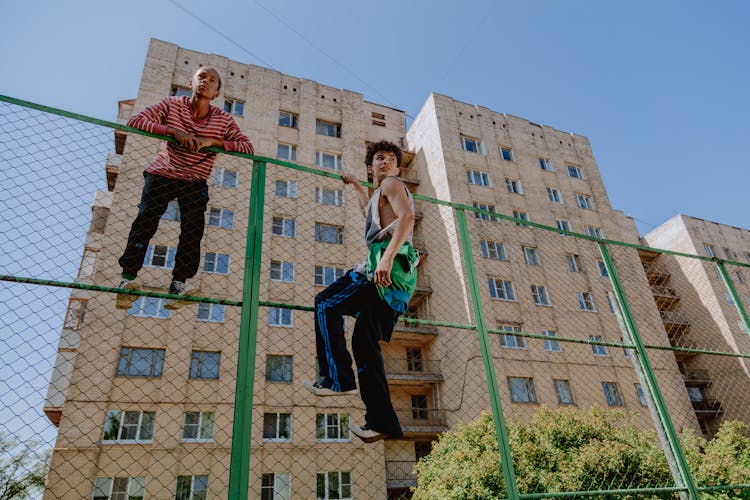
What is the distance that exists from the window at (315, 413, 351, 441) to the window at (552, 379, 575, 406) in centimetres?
982

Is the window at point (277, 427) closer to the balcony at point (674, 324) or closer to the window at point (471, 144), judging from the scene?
the window at point (471, 144)

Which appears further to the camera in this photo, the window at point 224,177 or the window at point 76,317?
the window at point 224,177

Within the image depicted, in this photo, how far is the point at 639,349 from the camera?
4.88 meters

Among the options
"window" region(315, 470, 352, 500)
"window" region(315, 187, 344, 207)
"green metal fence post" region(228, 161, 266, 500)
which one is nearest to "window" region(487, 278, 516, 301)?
"window" region(315, 187, 344, 207)

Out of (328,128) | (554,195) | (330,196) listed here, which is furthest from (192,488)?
(554,195)

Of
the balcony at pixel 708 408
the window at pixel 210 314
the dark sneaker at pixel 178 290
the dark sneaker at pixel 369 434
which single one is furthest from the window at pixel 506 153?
the dark sneaker at pixel 369 434

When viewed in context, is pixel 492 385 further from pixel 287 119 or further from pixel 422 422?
pixel 287 119

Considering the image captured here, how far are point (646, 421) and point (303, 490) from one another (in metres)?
15.9

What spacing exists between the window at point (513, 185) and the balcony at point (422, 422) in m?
13.8

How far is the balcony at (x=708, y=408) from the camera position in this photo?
28436 mm

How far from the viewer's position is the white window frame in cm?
1625

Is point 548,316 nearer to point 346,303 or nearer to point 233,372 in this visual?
point 233,372

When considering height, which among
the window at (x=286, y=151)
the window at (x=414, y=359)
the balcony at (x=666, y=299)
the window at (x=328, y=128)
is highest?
the window at (x=328, y=128)

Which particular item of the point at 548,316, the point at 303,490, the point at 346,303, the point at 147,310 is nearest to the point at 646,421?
the point at 548,316
